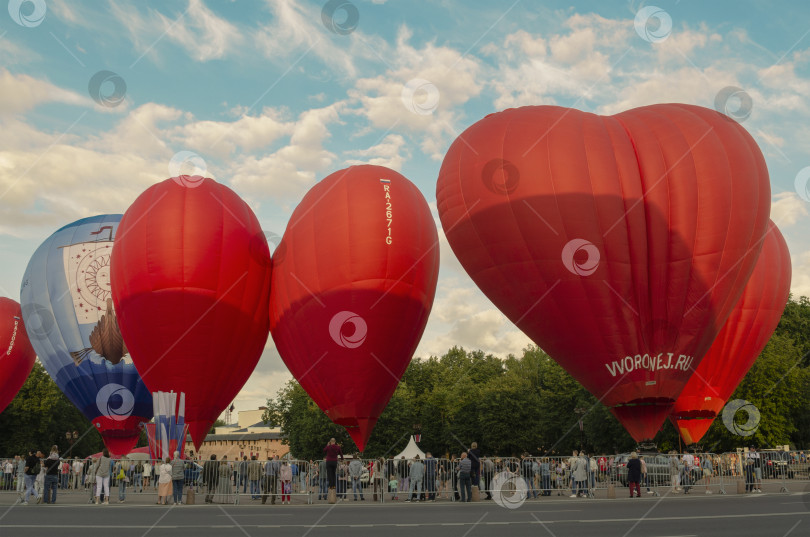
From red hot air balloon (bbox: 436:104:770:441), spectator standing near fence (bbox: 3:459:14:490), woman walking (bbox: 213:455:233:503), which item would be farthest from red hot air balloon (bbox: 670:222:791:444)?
spectator standing near fence (bbox: 3:459:14:490)

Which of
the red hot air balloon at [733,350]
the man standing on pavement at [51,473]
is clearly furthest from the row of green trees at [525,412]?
the man standing on pavement at [51,473]

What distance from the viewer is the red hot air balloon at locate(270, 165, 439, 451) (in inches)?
1097

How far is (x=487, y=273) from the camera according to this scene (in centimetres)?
2619

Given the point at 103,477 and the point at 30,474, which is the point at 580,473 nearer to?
the point at 103,477

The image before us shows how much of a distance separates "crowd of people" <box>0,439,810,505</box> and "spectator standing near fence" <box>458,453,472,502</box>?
0.03 meters

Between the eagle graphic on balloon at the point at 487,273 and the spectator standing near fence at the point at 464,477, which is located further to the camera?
the eagle graphic on balloon at the point at 487,273

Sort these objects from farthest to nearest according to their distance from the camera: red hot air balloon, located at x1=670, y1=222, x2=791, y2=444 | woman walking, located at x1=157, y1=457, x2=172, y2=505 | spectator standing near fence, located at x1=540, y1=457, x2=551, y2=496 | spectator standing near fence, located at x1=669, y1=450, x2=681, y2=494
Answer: red hot air balloon, located at x1=670, y1=222, x2=791, y2=444, spectator standing near fence, located at x1=540, y1=457, x2=551, y2=496, spectator standing near fence, located at x1=669, y1=450, x2=681, y2=494, woman walking, located at x1=157, y1=457, x2=172, y2=505

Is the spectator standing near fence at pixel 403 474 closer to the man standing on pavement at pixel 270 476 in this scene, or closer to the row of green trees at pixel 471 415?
the man standing on pavement at pixel 270 476

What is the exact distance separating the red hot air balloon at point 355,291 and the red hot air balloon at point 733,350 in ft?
40.2

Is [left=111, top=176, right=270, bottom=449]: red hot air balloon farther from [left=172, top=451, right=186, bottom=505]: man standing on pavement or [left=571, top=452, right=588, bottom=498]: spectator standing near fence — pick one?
[left=571, top=452, right=588, bottom=498]: spectator standing near fence

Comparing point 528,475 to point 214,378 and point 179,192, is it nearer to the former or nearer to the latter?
point 214,378

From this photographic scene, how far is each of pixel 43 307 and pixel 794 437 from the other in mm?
49559

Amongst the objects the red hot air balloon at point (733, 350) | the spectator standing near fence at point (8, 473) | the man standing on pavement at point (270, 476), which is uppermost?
the red hot air balloon at point (733, 350)

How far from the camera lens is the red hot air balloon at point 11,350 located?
44062mm
